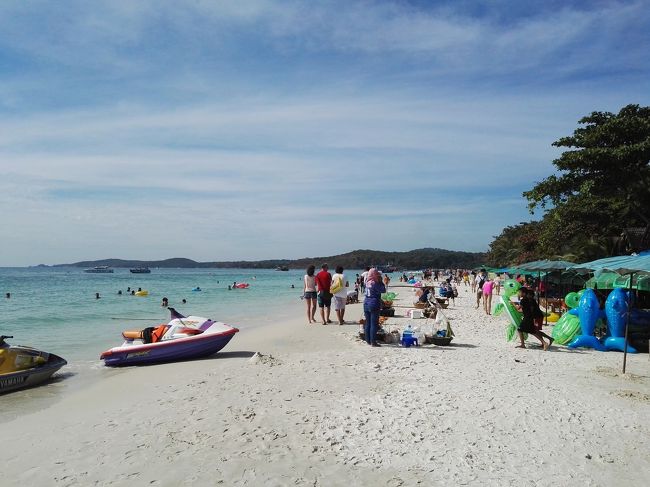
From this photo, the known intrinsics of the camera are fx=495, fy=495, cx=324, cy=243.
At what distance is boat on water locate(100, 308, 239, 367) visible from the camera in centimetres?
1012

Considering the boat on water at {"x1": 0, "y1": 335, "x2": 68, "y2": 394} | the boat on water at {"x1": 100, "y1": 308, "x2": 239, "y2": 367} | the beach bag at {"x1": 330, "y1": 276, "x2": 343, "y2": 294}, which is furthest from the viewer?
the beach bag at {"x1": 330, "y1": 276, "x2": 343, "y2": 294}

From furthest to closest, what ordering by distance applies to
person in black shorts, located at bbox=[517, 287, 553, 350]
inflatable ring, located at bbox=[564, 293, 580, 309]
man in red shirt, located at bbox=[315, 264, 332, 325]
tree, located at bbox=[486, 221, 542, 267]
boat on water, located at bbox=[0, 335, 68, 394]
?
tree, located at bbox=[486, 221, 542, 267] < inflatable ring, located at bbox=[564, 293, 580, 309] < man in red shirt, located at bbox=[315, 264, 332, 325] < person in black shorts, located at bbox=[517, 287, 553, 350] < boat on water, located at bbox=[0, 335, 68, 394]

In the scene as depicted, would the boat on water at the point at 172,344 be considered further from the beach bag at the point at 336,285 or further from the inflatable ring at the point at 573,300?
the inflatable ring at the point at 573,300

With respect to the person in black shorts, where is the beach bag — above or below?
above

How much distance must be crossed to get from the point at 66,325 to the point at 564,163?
20683 mm

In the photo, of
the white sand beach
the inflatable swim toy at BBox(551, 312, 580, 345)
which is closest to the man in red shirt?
the white sand beach

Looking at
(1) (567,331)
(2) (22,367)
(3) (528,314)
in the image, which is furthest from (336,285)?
(2) (22,367)

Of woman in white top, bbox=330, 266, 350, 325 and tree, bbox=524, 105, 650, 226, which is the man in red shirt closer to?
woman in white top, bbox=330, 266, 350, 325

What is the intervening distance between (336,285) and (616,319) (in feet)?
22.7

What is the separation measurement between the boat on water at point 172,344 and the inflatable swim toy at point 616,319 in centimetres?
827

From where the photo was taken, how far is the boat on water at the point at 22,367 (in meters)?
8.48

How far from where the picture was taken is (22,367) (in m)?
8.86

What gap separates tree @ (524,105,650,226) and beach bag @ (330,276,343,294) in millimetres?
11590

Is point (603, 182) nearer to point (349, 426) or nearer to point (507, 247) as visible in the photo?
point (349, 426)
